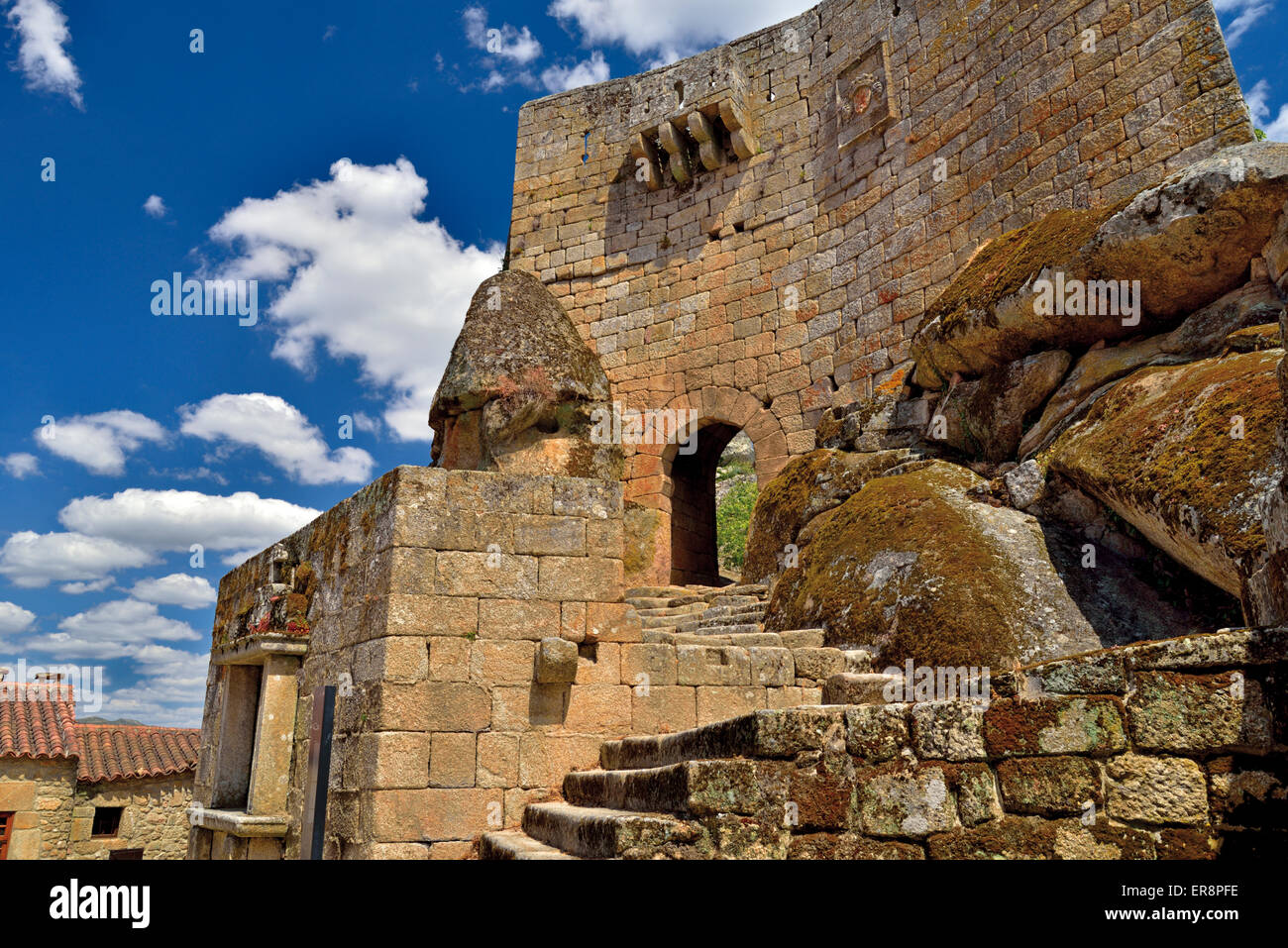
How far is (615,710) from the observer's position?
5184 millimetres

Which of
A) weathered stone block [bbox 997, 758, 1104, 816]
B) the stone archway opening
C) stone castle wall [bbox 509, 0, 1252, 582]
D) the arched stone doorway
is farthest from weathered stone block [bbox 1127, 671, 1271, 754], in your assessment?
the stone archway opening

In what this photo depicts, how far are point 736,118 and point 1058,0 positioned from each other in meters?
4.74

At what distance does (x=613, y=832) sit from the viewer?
10.6 ft

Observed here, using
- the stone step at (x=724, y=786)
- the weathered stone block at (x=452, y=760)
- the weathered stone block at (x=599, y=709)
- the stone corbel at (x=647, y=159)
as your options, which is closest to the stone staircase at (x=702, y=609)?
the weathered stone block at (x=599, y=709)

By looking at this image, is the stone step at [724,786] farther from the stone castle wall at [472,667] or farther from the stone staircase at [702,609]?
the stone staircase at [702,609]

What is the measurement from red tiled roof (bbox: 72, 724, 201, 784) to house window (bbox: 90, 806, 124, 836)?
53 cm

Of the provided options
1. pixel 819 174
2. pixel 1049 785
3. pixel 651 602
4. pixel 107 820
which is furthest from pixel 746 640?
pixel 107 820

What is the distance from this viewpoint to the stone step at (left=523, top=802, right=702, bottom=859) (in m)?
3.14

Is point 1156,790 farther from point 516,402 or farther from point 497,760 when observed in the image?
point 516,402

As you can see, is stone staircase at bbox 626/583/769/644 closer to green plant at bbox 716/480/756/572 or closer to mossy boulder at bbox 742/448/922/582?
mossy boulder at bbox 742/448/922/582

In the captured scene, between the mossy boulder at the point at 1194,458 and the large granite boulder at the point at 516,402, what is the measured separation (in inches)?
285

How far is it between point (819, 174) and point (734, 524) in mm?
21226

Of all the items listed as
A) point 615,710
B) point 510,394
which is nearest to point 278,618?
point 615,710
